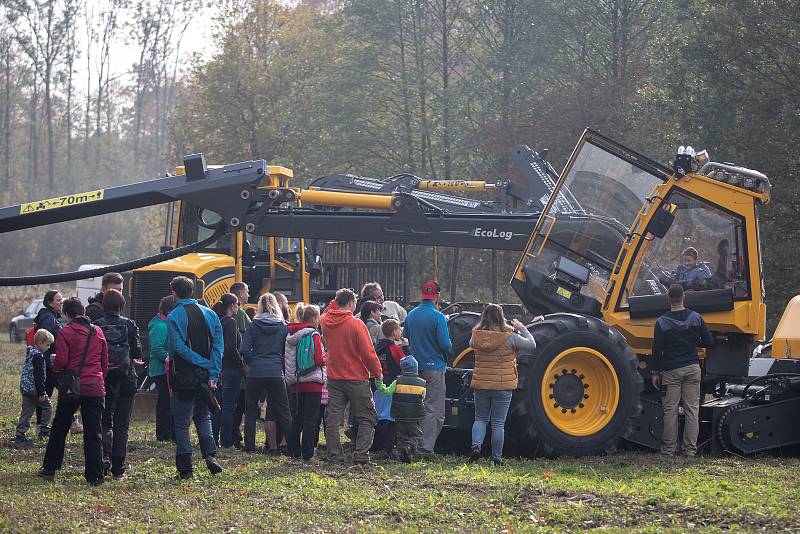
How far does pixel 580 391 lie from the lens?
39.5 ft

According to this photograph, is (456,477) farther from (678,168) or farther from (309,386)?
(678,168)

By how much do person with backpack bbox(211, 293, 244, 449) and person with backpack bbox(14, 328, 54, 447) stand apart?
76.5 inches

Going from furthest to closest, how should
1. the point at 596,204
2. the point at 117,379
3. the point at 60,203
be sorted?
the point at 596,204, the point at 60,203, the point at 117,379

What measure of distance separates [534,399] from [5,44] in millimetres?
53921

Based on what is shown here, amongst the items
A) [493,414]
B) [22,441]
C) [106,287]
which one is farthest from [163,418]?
[493,414]

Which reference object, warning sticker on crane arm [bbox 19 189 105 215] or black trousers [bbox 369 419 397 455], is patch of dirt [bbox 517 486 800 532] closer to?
black trousers [bbox 369 419 397 455]

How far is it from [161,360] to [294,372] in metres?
1.49

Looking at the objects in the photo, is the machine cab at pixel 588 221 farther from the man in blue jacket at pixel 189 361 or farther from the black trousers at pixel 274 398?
the man in blue jacket at pixel 189 361

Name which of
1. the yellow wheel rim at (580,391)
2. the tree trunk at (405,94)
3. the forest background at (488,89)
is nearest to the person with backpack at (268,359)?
the yellow wheel rim at (580,391)

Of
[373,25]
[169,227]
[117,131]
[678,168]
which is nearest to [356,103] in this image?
A: [373,25]

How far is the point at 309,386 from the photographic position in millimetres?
11727

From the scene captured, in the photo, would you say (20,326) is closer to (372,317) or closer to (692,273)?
(372,317)

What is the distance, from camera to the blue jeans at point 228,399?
12531 mm

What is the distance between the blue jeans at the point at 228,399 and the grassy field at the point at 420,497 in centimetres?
80
